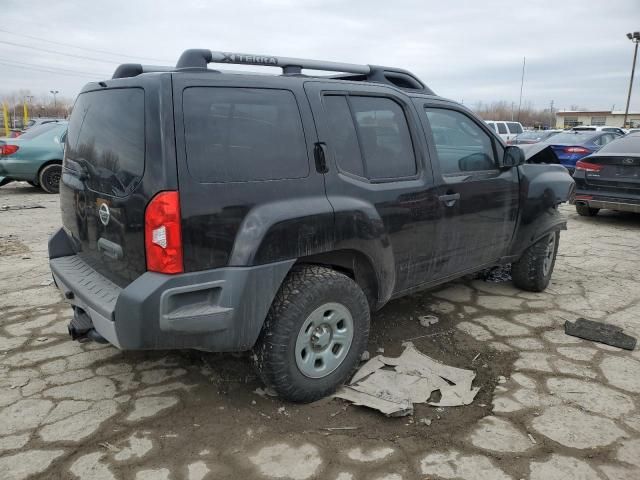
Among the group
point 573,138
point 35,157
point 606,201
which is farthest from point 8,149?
point 573,138

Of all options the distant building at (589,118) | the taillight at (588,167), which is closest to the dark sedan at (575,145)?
the taillight at (588,167)

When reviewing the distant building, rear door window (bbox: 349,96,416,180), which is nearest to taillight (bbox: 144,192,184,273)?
rear door window (bbox: 349,96,416,180)

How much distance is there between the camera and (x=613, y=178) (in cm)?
830

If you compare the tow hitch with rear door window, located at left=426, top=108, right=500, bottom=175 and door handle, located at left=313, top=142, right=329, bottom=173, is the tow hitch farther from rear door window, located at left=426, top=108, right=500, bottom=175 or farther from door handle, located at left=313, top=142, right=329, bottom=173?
rear door window, located at left=426, top=108, right=500, bottom=175

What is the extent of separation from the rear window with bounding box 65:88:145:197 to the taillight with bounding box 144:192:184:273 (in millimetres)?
208

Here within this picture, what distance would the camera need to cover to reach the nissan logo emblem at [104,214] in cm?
273

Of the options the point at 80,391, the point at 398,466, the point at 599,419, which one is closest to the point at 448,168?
the point at 599,419

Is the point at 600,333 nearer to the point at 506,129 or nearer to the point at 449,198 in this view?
the point at 449,198

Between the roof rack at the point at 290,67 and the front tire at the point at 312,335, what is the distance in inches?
49.9

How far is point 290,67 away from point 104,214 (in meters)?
1.45

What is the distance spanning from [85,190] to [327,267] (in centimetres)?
149

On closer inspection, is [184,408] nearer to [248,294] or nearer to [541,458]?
[248,294]

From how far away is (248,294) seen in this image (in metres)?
2.57

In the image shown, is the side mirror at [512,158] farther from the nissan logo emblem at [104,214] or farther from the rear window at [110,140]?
the nissan logo emblem at [104,214]
